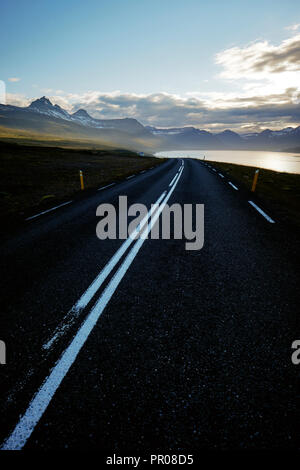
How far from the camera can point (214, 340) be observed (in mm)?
2379

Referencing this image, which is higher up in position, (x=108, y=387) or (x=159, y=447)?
(x=108, y=387)

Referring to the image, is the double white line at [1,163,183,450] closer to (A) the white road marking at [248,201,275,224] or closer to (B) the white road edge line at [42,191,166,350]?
(B) the white road edge line at [42,191,166,350]

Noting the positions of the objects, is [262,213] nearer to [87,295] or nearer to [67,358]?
[87,295]

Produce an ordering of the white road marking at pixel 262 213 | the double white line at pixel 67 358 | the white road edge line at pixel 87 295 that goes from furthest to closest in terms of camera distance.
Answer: the white road marking at pixel 262 213 → the white road edge line at pixel 87 295 → the double white line at pixel 67 358

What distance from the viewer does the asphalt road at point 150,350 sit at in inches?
64.1

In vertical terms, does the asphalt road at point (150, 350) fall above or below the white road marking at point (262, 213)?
below

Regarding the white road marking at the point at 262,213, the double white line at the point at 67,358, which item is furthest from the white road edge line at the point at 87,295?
the white road marking at the point at 262,213

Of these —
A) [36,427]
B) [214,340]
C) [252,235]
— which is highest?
[252,235]

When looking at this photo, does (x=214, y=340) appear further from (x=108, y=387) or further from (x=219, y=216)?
(x=219, y=216)

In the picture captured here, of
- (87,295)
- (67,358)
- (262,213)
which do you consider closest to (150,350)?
(67,358)

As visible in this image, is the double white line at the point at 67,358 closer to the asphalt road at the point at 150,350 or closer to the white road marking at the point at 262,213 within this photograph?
the asphalt road at the point at 150,350
